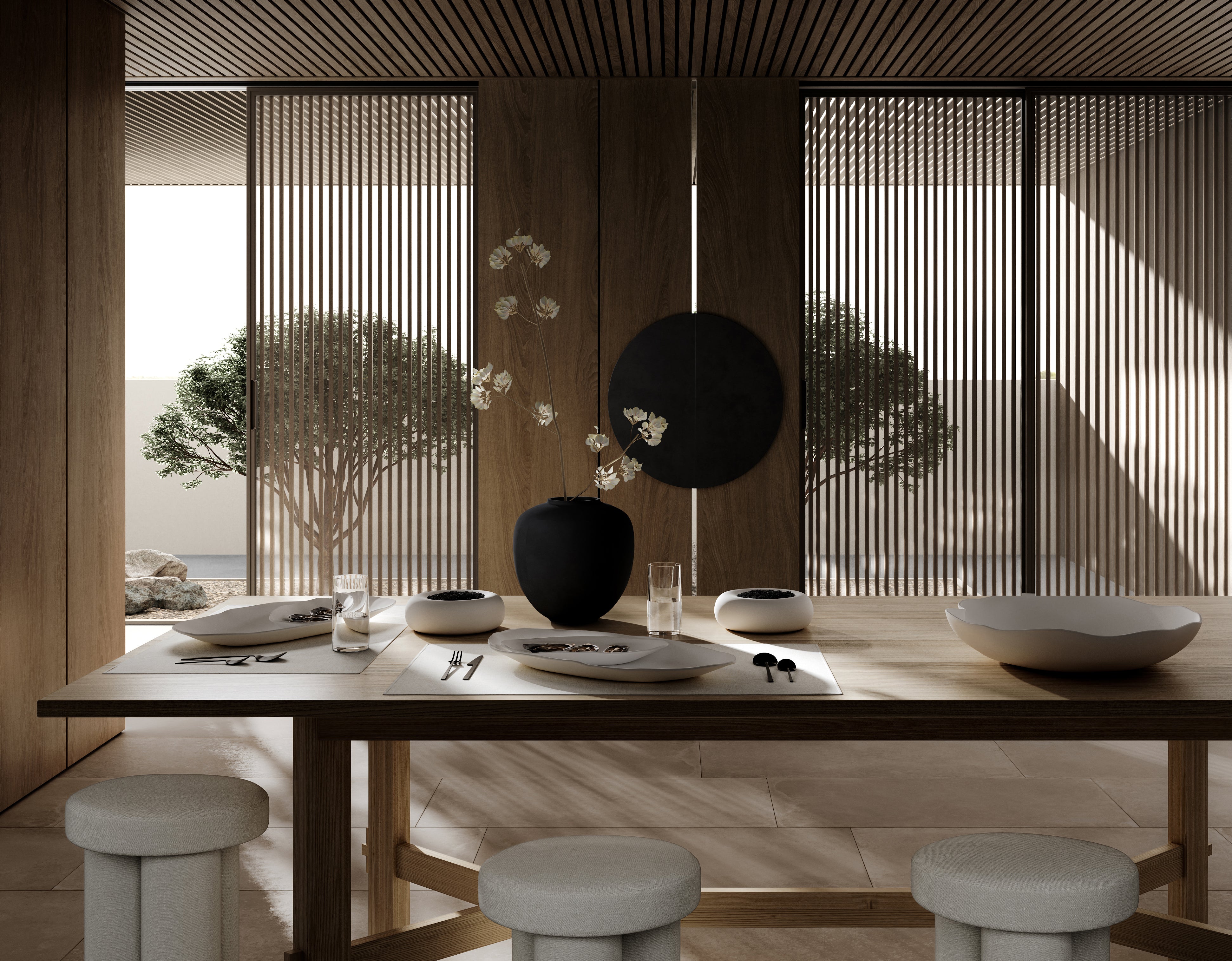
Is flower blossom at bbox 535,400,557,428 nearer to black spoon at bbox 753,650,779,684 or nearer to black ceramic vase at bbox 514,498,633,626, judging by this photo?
black ceramic vase at bbox 514,498,633,626

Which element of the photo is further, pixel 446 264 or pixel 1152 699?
pixel 446 264

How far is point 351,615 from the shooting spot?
1.71 m

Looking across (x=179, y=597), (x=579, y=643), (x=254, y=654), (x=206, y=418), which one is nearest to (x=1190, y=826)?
(x=579, y=643)

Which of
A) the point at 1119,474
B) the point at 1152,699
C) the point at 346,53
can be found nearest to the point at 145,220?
the point at 346,53

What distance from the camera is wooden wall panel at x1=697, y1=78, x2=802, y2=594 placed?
4.45m

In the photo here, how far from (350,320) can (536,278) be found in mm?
926

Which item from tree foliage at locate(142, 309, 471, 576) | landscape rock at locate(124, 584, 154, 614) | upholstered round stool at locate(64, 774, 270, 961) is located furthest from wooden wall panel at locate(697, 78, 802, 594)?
landscape rock at locate(124, 584, 154, 614)

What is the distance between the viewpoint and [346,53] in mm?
4188

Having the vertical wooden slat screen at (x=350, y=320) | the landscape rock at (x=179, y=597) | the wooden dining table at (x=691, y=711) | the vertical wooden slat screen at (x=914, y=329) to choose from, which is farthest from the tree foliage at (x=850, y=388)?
the landscape rock at (x=179, y=597)

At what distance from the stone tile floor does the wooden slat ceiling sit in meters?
2.90

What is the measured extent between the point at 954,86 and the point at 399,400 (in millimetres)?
3026

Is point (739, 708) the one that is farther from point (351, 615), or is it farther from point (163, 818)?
point (163, 818)

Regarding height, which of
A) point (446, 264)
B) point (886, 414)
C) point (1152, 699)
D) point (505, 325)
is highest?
point (446, 264)

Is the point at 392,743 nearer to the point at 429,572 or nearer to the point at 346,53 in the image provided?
the point at 429,572
